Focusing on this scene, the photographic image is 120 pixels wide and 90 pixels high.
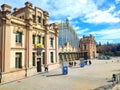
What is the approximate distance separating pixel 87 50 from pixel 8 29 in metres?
56.4

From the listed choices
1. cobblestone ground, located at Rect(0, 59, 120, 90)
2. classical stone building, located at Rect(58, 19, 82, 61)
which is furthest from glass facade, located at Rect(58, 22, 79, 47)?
cobblestone ground, located at Rect(0, 59, 120, 90)

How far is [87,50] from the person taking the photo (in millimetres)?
73938

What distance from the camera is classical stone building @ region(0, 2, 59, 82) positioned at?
21.1 metres

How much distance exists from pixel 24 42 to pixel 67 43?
36432mm

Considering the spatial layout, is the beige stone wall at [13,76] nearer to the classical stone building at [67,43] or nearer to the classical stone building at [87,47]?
the classical stone building at [67,43]

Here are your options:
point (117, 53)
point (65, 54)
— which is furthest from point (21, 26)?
point (117, 53)

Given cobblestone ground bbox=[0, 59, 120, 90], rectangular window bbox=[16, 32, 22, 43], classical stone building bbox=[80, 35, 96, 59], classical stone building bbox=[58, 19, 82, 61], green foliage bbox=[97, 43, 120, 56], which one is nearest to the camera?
cobblestone ground bbox=[0, 59, 120, 90]

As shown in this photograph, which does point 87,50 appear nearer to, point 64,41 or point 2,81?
point 64,41

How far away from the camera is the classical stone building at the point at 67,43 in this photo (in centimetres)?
5662

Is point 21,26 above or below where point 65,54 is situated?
above

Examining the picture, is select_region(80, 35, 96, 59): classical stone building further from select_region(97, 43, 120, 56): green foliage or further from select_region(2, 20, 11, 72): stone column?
select_region(2, 20, 11, 72): stone column

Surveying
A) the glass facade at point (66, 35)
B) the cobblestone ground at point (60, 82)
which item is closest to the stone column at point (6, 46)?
the cobblestone ground at point (60, 82)

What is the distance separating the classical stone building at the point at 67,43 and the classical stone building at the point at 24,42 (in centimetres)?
2185

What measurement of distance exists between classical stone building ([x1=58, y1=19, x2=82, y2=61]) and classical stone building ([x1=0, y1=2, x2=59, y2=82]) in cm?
2185
